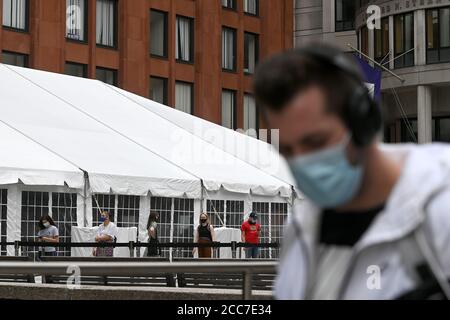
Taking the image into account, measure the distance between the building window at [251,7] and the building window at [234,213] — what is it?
25950mm

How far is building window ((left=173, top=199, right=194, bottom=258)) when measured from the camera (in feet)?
89.2

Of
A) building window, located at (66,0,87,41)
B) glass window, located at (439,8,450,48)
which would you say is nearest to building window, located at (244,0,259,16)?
glass window, located at (439,8,450,48)

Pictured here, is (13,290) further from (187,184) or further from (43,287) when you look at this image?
(187,184)

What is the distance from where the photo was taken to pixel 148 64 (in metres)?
46.6

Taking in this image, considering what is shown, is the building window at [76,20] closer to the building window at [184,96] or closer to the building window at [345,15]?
the building window at [184,96]

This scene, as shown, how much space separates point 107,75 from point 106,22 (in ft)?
7.74

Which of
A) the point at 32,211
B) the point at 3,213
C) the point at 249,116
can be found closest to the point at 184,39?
the point at 249,116

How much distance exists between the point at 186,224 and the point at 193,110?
72.2 feet

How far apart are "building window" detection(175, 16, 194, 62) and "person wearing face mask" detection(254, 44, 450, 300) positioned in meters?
47.0

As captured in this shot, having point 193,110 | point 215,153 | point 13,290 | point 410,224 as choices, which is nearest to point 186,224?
point 215,153

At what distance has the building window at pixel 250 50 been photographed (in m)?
53.7

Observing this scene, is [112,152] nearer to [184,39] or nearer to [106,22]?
[106,22]

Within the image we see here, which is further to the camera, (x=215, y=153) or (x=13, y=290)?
(x=215, y=153)

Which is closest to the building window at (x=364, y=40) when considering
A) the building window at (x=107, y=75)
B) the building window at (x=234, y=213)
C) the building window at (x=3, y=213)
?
the building window at (x=107, y=75)
